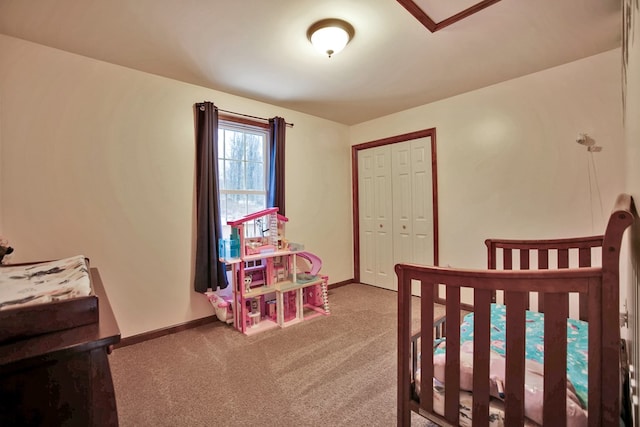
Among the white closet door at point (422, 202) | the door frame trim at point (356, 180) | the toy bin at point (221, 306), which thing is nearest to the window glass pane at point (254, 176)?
the toy bin at point (221, 306)

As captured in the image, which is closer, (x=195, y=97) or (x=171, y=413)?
(x=171, y=413)

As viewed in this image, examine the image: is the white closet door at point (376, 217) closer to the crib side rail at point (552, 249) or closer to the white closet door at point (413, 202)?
the white closet door at point (413, 202)

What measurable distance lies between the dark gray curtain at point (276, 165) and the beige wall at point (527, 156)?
168 cm

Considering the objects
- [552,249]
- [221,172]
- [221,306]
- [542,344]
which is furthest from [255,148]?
[542,344]

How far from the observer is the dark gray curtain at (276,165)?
3.20 meters

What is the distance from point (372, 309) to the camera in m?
3.12

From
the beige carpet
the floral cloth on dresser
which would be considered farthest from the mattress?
the floral cloth on dresser

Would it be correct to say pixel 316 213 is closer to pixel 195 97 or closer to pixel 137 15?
pixel 195 97

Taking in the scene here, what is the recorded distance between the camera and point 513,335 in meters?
0.92

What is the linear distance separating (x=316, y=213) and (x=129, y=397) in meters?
2.61

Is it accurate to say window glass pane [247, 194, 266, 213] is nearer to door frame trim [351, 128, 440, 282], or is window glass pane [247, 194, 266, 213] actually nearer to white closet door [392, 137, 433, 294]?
door frame trim [351, 128, 440, 282]

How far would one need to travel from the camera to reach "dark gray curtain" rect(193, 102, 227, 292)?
8.65 feet

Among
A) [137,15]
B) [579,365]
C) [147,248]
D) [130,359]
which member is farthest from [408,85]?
[130,359]

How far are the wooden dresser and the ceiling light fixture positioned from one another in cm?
197
